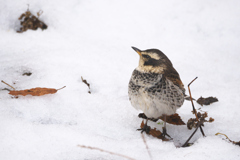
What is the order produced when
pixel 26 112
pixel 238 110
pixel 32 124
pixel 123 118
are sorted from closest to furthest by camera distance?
pixel 32 124
pixel 26 112
pixel 123 118
pixel 238 110

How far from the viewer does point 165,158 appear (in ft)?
8.93

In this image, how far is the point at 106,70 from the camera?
4.75 meters

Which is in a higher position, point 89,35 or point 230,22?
point 230,22

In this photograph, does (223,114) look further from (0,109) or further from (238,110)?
(0,109)

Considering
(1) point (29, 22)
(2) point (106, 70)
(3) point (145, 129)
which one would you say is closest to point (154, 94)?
(3) point (145, 129)

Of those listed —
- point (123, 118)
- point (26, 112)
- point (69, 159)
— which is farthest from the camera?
point (123, 118)

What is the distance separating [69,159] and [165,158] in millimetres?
1026

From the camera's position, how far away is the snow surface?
113 inches

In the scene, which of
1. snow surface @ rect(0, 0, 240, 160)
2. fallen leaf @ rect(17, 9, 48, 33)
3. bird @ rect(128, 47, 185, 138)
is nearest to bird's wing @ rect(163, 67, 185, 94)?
bird @ rect(128, 47, 185, 138)

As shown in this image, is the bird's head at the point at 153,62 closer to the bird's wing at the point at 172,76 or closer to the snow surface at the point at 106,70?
the bird's wing at the point at 172,76

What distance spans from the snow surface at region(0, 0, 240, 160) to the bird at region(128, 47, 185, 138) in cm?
39

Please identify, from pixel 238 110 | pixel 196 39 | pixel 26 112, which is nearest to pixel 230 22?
pixel 196 39

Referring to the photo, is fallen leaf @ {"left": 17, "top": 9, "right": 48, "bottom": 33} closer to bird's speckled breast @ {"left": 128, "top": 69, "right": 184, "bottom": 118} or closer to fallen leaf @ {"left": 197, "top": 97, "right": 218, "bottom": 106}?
bird's speckled breast @ {"left": 128, "top": 69, "right": 184, "bottom": 118}

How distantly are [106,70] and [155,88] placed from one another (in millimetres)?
1706
